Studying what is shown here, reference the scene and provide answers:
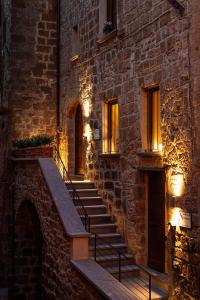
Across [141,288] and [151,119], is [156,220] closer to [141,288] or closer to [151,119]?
[141,288]

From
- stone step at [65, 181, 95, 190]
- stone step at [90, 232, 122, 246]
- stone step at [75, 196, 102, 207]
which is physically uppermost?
stone step at [65, 181, 95, 190]

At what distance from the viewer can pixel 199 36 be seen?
766cm

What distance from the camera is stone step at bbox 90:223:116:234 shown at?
10445 mm

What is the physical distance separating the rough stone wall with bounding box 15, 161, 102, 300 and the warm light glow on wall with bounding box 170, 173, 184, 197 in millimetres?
2310

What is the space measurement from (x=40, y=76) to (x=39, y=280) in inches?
261

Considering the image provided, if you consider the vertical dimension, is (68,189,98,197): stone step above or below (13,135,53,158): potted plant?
below

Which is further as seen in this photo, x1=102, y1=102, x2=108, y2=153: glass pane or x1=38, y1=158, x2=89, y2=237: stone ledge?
x1=102, y1=102, x2=108, y2=153: glass pane

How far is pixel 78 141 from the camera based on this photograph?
1434 cm

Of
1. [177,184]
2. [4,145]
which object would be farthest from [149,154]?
[4,145]

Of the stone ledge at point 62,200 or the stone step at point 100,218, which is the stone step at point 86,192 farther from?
the stone ledge at point 62,200

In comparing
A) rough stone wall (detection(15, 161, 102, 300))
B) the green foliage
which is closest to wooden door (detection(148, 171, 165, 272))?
rough stone wall (detection(15, 161, 102, 300))

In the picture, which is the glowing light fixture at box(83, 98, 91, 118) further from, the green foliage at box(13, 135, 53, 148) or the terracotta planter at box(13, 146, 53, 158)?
the terracotta planter at box(13, 146, 53, 158)

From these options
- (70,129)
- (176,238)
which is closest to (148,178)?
(176,238)

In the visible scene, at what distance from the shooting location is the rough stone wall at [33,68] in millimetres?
14422
